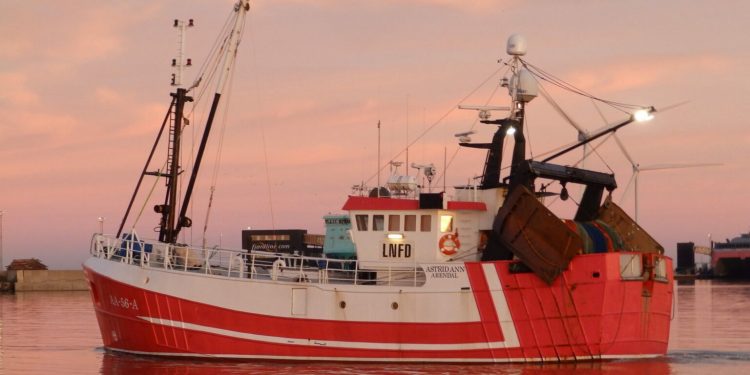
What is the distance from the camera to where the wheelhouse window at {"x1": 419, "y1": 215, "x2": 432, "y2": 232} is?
29.0 metres

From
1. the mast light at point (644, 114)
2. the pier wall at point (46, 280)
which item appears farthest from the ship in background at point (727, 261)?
the mast light at point (644, 114)

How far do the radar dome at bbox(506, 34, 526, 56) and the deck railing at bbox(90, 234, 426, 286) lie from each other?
7.07 m

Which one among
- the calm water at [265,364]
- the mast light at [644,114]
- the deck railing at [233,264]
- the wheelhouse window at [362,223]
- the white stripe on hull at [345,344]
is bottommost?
the calm water at [265,364]

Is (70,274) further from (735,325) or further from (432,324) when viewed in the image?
(432,324)

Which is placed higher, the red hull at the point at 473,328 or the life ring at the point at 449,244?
the life ring at the point at 449,244

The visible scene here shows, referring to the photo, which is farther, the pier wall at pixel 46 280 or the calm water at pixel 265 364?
the pier wall at pixel 46 280

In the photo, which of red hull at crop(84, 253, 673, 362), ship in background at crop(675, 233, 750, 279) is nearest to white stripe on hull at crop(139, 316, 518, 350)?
red hull at crop(84, 253, 673, 362)

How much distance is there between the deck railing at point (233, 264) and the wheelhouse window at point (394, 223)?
1043 mm

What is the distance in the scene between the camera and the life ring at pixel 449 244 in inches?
1139

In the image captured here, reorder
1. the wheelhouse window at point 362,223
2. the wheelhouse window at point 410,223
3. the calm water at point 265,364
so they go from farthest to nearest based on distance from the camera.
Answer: the wheelhouse window at point 362,223
the wheelhouse window at point 410,223
the calm water at point 265,364

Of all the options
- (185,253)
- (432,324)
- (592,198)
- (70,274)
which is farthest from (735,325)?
(70,274)

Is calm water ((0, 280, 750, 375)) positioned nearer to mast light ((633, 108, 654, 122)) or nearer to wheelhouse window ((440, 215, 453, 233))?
wheelhouse window ((440, 215, 453, 233))

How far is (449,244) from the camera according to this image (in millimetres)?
29031

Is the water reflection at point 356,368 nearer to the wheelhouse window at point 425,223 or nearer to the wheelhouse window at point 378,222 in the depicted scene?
the wheelhouse window at point 425,223
